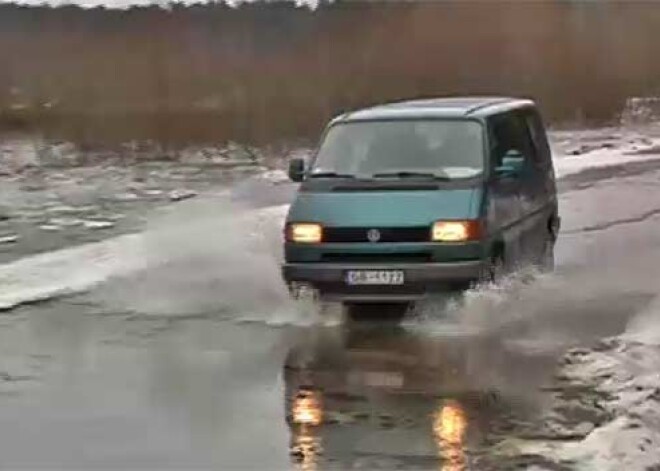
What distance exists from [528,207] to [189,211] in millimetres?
10902

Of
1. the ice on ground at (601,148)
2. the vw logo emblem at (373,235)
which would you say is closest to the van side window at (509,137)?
the vw logo emblem at (373,235)

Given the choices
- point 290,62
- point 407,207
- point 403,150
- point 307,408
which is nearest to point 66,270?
point 403,150

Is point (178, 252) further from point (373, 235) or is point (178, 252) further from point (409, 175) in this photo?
point (373, 235)

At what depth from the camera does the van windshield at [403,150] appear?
41.8 feet

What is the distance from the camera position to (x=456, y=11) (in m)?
69.1

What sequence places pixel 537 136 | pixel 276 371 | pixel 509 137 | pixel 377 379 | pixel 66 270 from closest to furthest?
pixel 377 379 → pixel 276 371 → pixel 509 137 → pixel 537 136 → pixel 66 270

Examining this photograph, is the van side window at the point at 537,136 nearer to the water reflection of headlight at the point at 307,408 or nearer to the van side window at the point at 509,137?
the van side window at the point at 509,137

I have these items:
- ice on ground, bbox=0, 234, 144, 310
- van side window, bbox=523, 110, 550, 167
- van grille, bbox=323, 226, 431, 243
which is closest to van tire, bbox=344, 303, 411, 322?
van grille, bbox=323, 226, 431, 243

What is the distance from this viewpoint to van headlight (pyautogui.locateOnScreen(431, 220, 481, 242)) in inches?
476

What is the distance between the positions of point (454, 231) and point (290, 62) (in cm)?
5489

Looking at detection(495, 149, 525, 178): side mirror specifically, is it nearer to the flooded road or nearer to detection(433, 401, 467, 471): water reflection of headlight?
the flooded road

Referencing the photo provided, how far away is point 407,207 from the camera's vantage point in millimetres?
12219

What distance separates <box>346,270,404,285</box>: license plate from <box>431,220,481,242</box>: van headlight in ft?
1.46

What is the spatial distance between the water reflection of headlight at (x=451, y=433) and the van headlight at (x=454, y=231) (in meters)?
2.98
